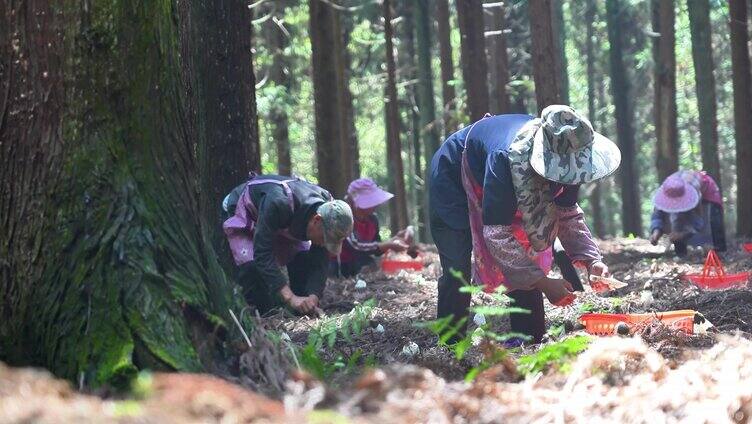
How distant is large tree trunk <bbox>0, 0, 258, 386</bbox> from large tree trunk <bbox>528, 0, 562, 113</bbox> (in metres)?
9.20

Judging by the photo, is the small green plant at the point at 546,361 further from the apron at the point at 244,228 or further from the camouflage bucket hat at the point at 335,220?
the apron at the point at 244,228

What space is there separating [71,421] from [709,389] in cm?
233

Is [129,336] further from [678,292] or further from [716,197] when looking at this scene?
[716,197]

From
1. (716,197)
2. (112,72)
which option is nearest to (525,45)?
(716,197)

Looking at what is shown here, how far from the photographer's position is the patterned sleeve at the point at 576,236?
7.48m

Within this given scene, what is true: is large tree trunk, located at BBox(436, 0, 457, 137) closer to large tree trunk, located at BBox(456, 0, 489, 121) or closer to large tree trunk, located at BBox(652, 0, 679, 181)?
large tree trunk, located at BBox(652, 0, 679, 181)

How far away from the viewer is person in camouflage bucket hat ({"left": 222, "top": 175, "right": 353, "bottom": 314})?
28.6 feet

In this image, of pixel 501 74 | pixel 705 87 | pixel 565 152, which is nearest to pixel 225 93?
pixel 565 152

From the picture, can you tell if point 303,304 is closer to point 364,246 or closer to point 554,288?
point 554,288

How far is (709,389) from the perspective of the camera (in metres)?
4.09

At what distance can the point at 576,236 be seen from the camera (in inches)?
296

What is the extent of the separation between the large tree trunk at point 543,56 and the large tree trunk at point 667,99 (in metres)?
10.9

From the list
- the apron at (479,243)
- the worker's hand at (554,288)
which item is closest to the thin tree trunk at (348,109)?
the apron at (479,243)

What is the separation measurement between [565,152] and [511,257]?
0.77m
